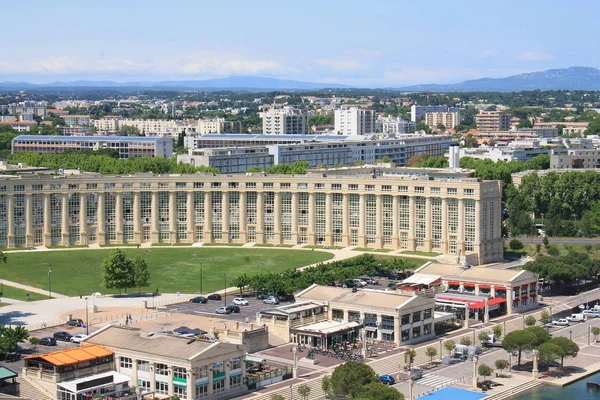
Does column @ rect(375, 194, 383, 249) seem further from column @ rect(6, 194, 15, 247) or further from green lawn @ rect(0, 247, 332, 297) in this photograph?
column @ rect(6, 194, 15, 247)

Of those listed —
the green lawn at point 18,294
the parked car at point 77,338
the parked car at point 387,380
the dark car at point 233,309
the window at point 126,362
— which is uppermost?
the window at point 126,362

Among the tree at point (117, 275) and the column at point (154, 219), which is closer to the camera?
the tree at point (117, 275)

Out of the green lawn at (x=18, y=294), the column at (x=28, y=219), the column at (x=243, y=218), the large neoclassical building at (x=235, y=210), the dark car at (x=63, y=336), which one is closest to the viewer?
the dark car at (x=63, y=336)

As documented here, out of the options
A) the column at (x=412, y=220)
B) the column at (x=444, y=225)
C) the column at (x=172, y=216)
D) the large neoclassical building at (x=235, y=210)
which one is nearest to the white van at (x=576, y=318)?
the large neoclassical building at (x=235, y=210)

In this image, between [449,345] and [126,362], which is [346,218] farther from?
[126,362]

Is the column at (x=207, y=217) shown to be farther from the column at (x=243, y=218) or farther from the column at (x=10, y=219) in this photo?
the column at (x=10, y=219)

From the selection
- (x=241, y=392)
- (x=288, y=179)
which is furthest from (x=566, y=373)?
(x=288, y=179)

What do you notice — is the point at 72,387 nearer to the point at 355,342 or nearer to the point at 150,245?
the point at 355,342
